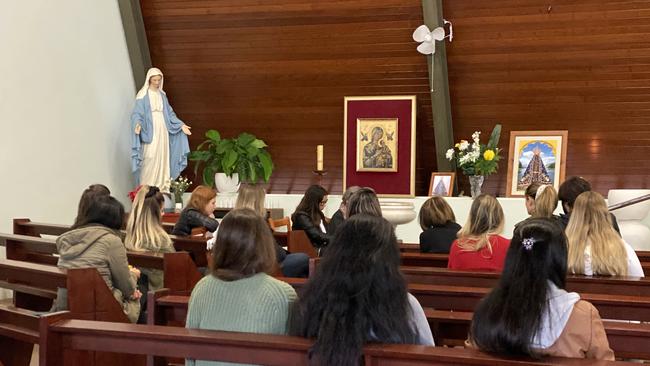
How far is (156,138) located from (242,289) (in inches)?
279

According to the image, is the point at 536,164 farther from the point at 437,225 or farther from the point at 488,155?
the point at 437,225

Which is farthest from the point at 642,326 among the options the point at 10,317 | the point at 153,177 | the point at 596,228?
the point at 153,177

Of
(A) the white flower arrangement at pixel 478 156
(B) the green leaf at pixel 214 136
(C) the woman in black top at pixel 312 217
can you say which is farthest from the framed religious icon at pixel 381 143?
(C) the woman in black top at pixel 312 217

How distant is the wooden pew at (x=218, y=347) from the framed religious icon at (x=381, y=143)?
6.62 meters

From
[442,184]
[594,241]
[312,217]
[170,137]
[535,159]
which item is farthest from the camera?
[170,137]

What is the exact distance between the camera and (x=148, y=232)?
4.87 metres

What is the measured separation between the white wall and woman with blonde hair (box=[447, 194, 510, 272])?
5115mm

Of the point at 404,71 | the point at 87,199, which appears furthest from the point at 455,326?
the point at 404,71

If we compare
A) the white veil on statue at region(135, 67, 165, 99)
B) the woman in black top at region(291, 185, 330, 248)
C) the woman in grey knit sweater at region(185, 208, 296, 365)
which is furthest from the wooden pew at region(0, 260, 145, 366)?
the white veil on statue at region(135, 67, 165, 99)

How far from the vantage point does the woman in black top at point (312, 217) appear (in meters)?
5.95

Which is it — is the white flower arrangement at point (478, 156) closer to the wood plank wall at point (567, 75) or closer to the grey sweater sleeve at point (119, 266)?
the wood plank wall at point (567, 75)

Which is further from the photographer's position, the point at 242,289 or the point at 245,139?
the point at 245,139

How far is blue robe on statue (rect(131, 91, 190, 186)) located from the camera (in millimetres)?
9281

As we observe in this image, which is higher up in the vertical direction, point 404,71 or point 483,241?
point 404,71
